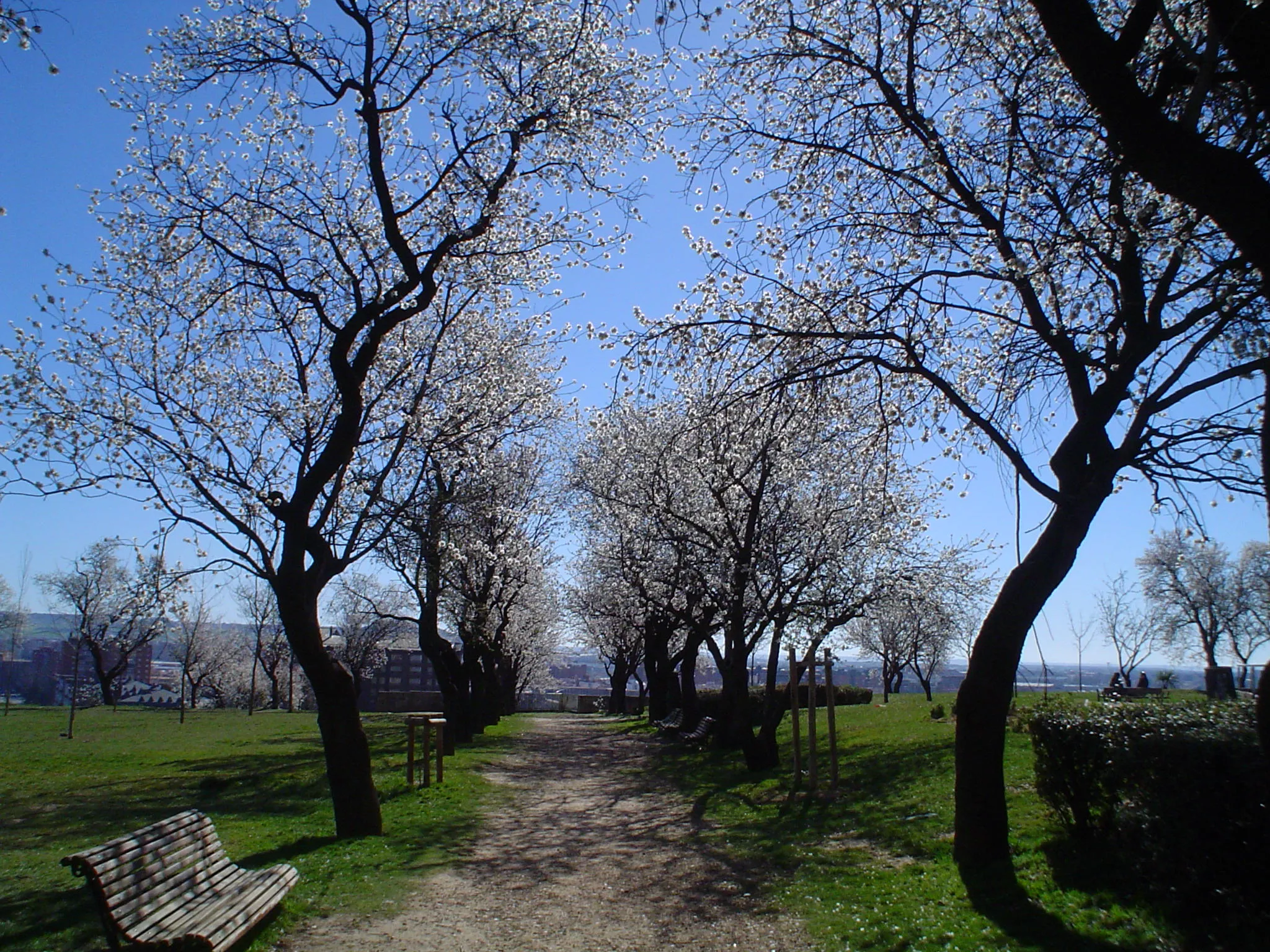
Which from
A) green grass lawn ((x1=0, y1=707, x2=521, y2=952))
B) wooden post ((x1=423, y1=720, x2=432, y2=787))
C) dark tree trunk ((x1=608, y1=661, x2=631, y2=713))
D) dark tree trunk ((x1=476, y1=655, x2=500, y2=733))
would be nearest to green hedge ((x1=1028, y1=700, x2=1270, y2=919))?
green grass lawn ((x1=0, y1=707, x2=521, y2=952))

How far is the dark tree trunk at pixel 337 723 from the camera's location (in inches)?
426

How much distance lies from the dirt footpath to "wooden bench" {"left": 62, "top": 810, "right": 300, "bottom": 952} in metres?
0.51

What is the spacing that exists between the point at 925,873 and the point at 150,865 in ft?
20.4

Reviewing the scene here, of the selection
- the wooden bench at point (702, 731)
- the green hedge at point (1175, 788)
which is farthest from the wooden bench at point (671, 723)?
the green hedge at point (1175, 788)

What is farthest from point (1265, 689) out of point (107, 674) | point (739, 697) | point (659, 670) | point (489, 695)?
point (107, 674)

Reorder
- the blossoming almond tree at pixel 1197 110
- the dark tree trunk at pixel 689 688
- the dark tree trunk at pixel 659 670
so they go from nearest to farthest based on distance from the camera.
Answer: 1. the blossoming almond tree at pixel 1197 110
2. the dark tree trunk at pixel 689 688
3. the dark tree trunk at pixel 659 670

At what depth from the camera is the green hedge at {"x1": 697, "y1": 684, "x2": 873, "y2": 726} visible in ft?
92.0

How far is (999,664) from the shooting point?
8.28m

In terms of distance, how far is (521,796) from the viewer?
16016 mm

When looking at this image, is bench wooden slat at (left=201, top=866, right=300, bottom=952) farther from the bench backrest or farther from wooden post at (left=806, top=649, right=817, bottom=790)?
wooden post at (left=806, top=649, right=817, bottom=790)

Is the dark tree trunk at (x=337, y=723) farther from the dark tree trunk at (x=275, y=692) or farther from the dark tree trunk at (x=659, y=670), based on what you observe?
the dark tree trunk at (x=275, y=692)

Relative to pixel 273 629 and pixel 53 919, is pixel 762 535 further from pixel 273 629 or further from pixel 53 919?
pixel 273 629

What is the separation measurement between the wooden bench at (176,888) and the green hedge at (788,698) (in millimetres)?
18718

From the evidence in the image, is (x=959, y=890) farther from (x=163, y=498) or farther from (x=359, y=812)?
(x=163, y=498)
